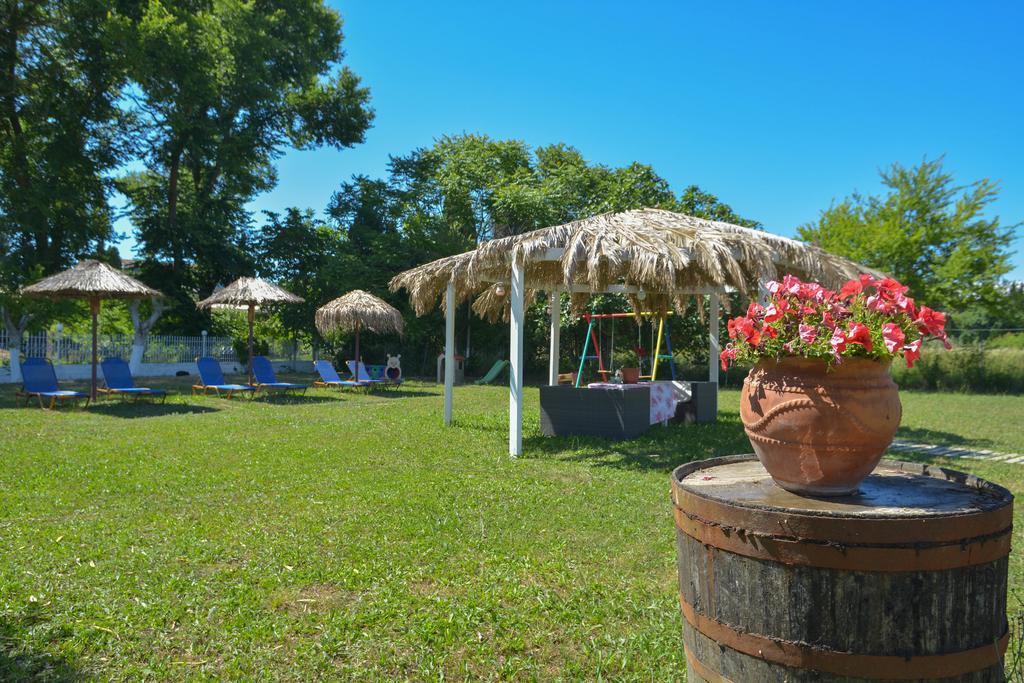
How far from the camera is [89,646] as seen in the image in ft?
10.2

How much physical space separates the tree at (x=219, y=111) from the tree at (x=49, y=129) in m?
1.41

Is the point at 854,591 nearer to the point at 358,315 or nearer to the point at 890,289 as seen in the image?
the point at 890,289

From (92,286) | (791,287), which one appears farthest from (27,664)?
(92,286)

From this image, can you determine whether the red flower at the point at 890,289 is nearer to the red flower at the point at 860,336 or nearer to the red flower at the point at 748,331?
the red flower at the point at 860,336

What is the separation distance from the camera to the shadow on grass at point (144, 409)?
1220 centimetres

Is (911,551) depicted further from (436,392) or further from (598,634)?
(436,392)

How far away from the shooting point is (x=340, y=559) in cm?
425

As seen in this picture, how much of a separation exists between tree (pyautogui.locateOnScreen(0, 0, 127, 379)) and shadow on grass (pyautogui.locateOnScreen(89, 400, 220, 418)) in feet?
22.6

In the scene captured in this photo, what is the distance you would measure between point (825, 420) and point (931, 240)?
2108 cm

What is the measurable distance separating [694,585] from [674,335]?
18.2 metres

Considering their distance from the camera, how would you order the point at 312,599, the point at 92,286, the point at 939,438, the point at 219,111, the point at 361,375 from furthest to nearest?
A: the point at 219,111 → the point at 361,375 → the point at 92,286 → the point at 939,438 → the point at 312,599

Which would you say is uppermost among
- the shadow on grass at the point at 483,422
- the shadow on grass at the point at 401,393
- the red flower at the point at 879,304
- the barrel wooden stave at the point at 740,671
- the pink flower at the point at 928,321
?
the red flower at the point at 879,304

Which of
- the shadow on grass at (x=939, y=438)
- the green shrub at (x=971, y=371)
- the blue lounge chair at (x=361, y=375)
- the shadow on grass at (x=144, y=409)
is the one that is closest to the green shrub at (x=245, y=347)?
the blue lounge chair at (x=361, y=375)

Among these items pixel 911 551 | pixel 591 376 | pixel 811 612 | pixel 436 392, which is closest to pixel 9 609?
pixel 811 612
